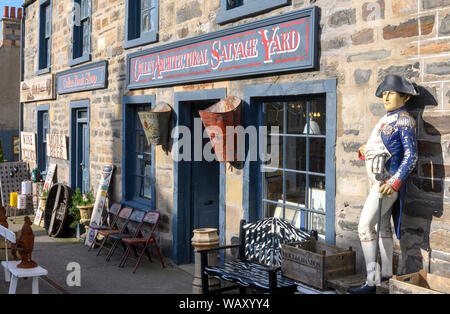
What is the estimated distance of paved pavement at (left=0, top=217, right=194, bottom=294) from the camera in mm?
6758

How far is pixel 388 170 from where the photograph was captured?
457 centimetres

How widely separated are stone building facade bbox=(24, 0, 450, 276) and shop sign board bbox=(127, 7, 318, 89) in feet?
0.23

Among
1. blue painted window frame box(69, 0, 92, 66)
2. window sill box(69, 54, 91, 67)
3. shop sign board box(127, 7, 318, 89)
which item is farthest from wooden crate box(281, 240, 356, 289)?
blue painted window frame box(69, 0, 92, 66)

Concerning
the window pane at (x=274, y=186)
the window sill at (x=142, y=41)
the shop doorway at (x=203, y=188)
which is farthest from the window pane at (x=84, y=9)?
the window pane at (x=274, y=186)

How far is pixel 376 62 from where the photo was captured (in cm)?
493

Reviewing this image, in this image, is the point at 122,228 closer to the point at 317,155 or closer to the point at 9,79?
the point at 317,155

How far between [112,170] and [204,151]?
2344mm

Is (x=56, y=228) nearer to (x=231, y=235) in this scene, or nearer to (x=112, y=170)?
(x=112, y=170)

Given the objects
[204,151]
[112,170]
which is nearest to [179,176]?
[204,151]

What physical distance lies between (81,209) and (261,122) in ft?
15.4

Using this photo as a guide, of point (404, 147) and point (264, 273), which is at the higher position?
point (404, 147)

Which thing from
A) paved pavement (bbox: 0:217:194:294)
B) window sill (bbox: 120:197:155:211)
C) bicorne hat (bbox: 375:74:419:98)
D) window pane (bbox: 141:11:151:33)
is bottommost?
paved pavement (bbox: 0:217:194:294)

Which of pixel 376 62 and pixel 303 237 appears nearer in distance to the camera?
pixel 376 62

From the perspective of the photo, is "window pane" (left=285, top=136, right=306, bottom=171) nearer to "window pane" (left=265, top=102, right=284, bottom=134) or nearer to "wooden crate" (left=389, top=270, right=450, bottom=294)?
"window pane" (left=265, top=102, right=284, bottom=134)
